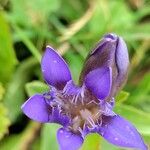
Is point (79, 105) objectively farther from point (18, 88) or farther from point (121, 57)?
point (18, 88)

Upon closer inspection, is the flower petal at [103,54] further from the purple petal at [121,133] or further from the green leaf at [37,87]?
the green leaf at [37,87]

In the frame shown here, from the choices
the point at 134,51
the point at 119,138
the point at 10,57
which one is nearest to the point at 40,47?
the point at 10,57

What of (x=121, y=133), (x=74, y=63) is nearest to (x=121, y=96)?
(x=121, y=133)

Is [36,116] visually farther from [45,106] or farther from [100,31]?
[100,31]

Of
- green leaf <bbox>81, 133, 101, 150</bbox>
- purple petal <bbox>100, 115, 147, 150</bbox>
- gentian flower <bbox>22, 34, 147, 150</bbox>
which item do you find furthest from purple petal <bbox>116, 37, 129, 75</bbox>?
green leaf <bbox>81, 133, 101, 150</bbox>

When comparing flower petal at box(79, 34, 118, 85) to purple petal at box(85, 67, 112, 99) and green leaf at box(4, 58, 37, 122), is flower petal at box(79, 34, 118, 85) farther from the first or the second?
green leaf at box(4, 58, 37, 122)
